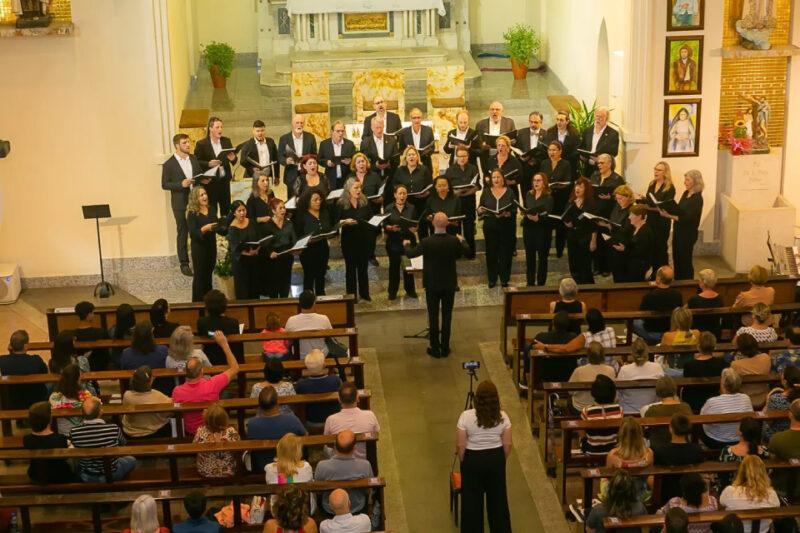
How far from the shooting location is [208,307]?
10875mm

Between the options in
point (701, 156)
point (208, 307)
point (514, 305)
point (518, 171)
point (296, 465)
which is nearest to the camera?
point (296, 465)

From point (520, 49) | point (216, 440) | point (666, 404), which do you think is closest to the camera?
point (216, 440)

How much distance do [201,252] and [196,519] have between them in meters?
6.04

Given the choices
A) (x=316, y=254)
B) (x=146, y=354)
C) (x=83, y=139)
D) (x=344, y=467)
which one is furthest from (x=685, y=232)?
(x=83, y=139)

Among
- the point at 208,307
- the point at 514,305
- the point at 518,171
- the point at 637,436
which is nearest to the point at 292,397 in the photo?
the point at 208,307

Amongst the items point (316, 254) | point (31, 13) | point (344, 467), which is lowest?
point (344, 467)

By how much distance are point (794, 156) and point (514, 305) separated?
568 cm

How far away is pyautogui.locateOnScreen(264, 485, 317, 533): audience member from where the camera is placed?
728cm

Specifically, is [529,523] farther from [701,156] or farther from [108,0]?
[108,0]

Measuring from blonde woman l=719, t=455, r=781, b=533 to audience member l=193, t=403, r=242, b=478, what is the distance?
3.36 metres

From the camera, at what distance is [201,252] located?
13.3 metres

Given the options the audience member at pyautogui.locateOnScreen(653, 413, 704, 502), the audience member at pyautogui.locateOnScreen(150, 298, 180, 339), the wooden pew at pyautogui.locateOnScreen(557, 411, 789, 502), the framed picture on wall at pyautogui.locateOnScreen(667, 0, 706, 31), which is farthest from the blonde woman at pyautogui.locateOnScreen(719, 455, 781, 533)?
the framed picture on wall at pyautogui.locateOnScreen(667, 0, 706, 31)

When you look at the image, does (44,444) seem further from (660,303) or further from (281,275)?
(660,303)

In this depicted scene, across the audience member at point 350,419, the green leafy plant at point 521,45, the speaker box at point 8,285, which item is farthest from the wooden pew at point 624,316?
the green leafy plant at point 521,45
